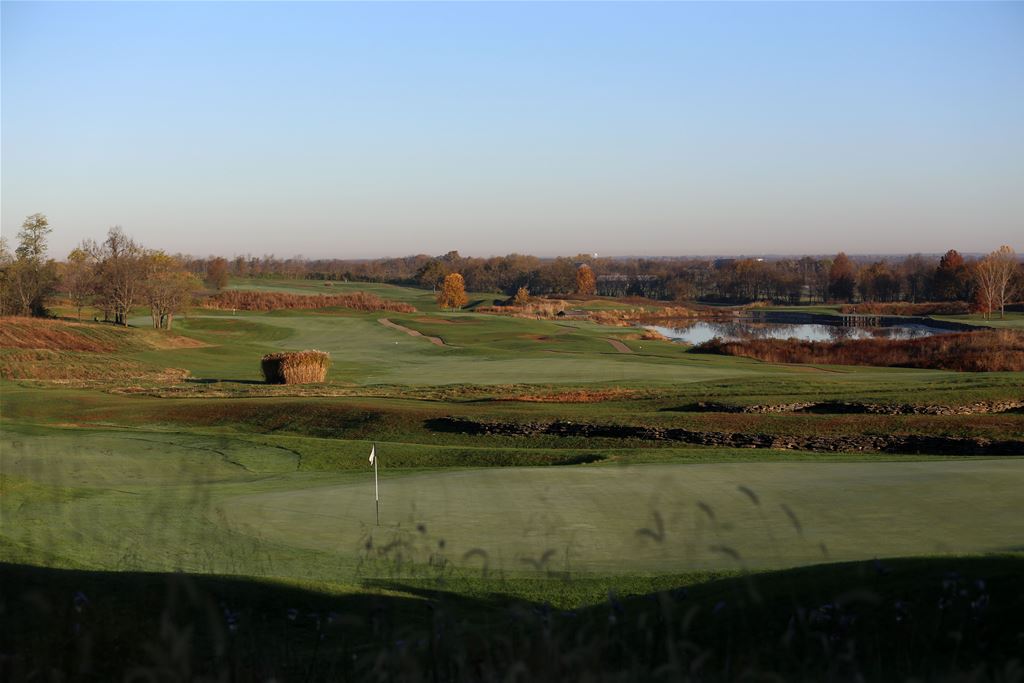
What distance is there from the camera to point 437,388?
134ft

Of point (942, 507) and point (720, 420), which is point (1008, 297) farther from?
point (942, 507)

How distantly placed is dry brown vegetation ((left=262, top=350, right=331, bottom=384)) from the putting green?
27386mm

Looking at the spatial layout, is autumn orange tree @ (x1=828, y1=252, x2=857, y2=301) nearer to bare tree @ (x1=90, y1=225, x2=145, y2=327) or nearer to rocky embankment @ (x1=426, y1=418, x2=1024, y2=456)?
bare tree @ (x1=90, y1=225, x2=145, y2=327)

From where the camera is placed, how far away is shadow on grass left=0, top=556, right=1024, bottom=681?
16.7 feet

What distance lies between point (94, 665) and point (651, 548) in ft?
22.4

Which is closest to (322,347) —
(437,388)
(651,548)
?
(437,388)

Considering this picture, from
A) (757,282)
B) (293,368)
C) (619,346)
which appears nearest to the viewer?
(293,368)

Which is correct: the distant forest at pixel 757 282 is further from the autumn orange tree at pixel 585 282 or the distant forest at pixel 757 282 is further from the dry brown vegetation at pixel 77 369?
the dry brown vegetation at pixel 77 369

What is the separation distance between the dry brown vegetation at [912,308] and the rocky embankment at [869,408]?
85134 mm

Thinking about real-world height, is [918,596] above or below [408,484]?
above

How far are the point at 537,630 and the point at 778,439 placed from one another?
18860 mm

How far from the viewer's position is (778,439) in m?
23.8

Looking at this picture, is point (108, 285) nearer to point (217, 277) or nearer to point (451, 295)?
point (451, 295)

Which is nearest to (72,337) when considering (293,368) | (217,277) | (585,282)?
(293,368)
